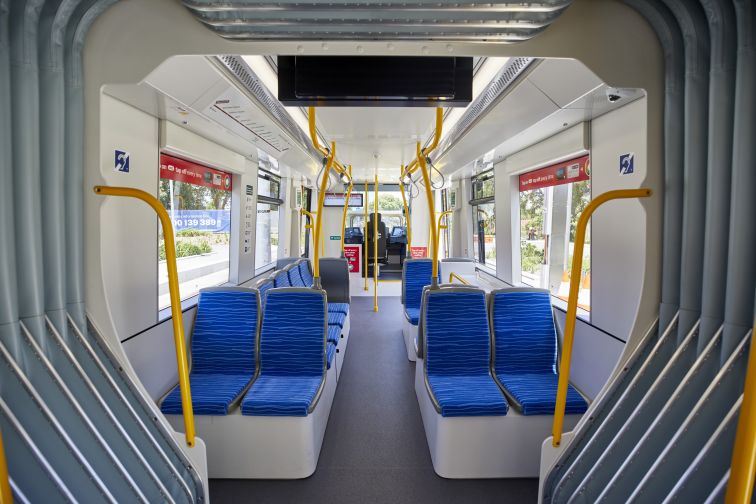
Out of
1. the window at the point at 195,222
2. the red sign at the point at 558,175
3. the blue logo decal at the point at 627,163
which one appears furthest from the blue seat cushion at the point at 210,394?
the red sign at the point at 558,175

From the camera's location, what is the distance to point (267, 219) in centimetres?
720

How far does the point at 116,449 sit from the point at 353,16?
2.14 meters

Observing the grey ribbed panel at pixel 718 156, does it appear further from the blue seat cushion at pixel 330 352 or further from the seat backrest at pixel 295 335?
the blue seat cushion at pixel 330 352

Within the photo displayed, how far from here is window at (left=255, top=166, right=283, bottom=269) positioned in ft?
21.7

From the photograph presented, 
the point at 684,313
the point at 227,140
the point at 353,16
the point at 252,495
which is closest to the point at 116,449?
the point at 252,495

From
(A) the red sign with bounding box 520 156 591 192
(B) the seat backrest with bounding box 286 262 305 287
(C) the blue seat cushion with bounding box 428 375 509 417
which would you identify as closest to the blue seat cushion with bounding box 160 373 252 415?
(C) the blue seat cushion with bounding box 428 375 509 417

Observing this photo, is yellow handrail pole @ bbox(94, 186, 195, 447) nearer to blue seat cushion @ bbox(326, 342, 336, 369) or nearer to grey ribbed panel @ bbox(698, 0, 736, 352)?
blue seat cushion @ bbox(326, 342, 336, 369)

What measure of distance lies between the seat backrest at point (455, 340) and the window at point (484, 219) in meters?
3.62

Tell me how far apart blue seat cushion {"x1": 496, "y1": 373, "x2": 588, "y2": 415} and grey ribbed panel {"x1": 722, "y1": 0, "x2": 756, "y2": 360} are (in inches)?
55.4

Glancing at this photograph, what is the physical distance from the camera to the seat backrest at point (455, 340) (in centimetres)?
333

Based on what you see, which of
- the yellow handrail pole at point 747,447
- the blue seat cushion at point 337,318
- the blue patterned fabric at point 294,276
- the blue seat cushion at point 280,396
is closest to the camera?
the yellow handrail pole at point 747,447

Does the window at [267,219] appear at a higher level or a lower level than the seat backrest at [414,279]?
higher

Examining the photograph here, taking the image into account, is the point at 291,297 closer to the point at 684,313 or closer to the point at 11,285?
the point at 11,285

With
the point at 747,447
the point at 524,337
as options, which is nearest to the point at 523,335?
the point at 524,337
